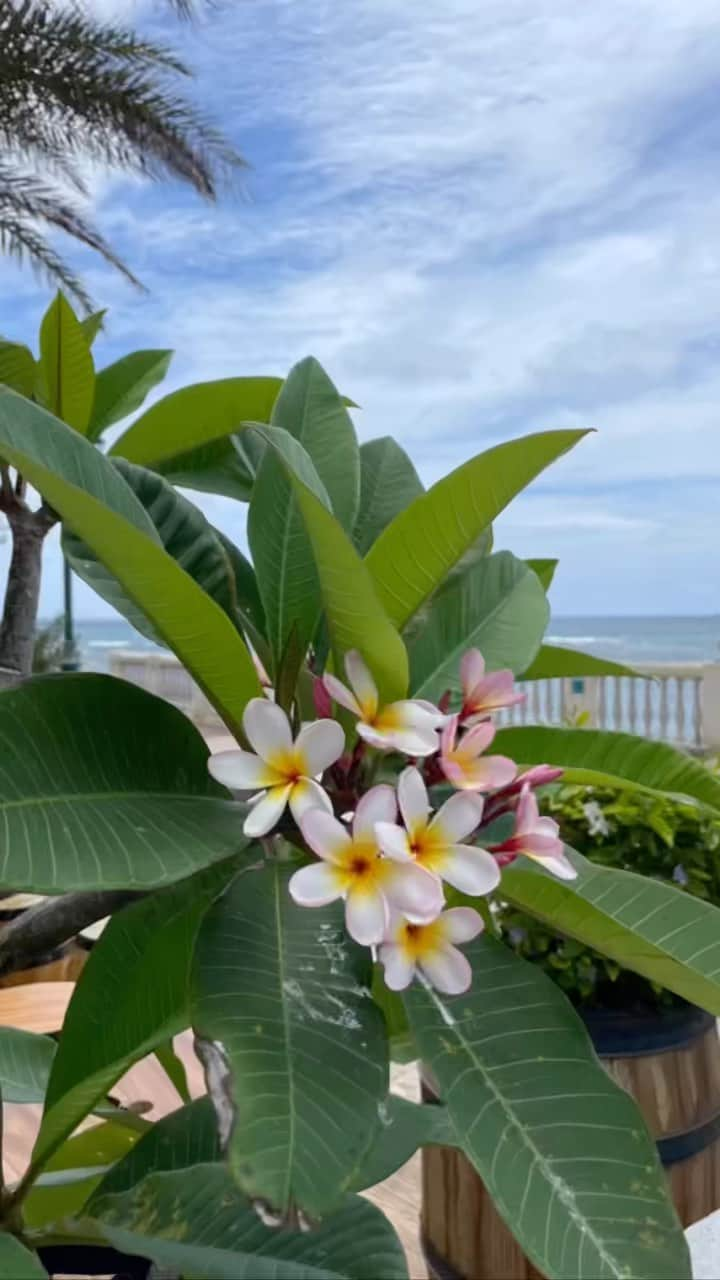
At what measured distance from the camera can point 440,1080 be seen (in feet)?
1.04

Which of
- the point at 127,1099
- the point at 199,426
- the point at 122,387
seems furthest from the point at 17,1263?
the point at 127,1099

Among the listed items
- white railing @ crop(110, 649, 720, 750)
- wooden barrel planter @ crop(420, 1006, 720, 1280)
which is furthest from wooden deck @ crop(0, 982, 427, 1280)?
white railing @ crop(110, 649, 720, 750)

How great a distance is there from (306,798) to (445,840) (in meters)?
0.04

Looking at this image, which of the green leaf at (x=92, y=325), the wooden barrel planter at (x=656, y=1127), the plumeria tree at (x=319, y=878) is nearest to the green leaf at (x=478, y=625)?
the plumeria tree at (x=319, y=878)

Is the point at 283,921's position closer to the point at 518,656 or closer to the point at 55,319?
the point at 518,656

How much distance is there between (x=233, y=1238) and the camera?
14.9 inches

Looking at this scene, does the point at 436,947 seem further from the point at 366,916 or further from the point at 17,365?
the point at 17,365

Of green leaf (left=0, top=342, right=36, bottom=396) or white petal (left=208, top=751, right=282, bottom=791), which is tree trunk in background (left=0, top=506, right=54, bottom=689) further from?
white petal (left=208, top=751, right=282, bottom=791)

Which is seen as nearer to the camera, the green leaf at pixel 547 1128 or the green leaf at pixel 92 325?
the green leaf at pixel 547 1128

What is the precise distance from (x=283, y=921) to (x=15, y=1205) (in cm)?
25

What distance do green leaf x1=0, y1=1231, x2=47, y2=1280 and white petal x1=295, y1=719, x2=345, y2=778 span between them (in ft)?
0.60

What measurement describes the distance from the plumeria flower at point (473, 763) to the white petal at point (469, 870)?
3cm

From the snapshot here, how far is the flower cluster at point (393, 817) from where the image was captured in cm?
31

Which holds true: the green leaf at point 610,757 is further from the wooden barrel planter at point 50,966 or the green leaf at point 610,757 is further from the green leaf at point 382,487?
the wooden barrel planter at point 50,966
